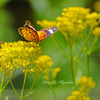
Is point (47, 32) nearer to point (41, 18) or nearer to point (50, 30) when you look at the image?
point (50, 30)

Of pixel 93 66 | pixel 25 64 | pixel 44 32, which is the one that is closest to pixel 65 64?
pixel 93 66

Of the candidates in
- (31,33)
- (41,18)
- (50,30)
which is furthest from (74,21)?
(41,18)

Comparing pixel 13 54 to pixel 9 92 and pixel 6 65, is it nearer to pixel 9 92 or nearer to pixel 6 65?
pixel 6 65

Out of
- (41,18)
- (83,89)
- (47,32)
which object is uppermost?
(41,18)

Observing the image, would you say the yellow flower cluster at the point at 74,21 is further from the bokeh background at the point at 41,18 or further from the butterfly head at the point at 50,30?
the bokeh background at the point at 41,18

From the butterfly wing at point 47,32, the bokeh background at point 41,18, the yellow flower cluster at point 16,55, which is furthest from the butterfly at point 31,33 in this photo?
the bokeh background at point 41,18

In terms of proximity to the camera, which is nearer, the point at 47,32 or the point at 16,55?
the point at 16,55

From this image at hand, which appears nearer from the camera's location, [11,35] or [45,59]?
[45,59]
